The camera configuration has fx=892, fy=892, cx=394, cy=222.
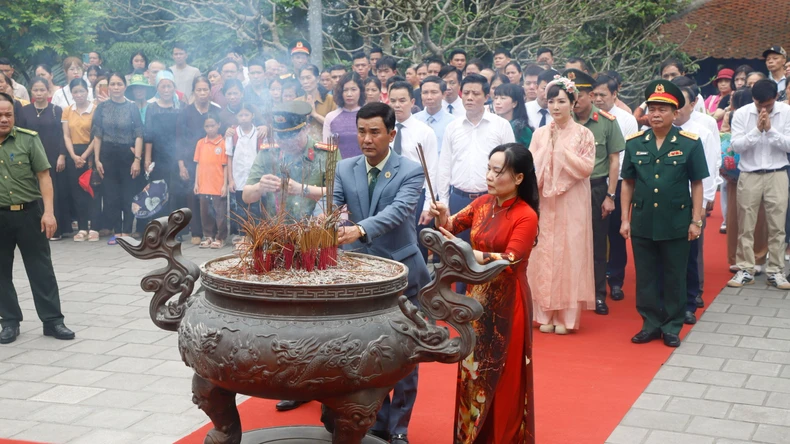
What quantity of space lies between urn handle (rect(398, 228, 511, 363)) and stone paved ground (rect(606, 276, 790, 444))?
4.40 feet

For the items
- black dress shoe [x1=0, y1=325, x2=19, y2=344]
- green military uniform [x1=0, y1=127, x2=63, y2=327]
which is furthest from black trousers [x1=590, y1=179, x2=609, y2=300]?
black dress shoe [x1=0, y1=325, x2=19, y2=344]

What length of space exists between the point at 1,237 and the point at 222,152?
3.31m

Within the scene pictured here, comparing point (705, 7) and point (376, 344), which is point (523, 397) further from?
point (705, 7)

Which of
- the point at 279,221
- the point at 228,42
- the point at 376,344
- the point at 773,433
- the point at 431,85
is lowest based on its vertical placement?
the point at 773,433

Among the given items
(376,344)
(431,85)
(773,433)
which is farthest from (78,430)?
(431,85)

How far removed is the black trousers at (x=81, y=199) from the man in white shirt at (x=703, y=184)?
610 cm

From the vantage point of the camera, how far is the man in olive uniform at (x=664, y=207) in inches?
231

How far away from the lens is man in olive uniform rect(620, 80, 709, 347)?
5875 mm

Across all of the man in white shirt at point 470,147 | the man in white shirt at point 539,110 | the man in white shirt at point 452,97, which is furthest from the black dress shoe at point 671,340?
the man in white shirt at point 452,97

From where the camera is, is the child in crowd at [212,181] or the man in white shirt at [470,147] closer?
the man in white shirt at [470,147]

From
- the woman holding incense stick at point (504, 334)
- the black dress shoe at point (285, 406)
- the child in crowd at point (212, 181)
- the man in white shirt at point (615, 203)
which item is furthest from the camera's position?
the child in crowd at point (212, 181)

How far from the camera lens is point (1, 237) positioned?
5922 mm

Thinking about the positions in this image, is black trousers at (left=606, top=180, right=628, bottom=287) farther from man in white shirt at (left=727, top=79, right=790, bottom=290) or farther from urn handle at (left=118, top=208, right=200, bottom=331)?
urn handle at (left=118, top=208, right=200, bottom=331)

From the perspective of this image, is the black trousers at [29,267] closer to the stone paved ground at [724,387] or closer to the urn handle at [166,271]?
the urn handle at [166,271]
